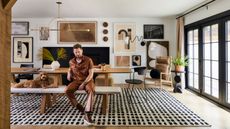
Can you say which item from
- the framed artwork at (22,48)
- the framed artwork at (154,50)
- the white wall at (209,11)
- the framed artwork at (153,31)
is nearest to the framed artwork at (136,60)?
the framed artwork at (154,50)

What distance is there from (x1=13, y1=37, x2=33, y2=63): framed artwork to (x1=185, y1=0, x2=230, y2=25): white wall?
17.2 feet

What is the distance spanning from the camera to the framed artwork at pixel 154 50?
24.0 ft

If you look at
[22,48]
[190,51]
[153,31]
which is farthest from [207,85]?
[22,48]

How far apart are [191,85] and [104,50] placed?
3028 mm

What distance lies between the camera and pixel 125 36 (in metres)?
7.36

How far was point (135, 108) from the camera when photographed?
4.20 m

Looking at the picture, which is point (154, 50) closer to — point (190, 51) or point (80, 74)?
point (190, 51)

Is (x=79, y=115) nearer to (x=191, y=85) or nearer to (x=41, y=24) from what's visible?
(x=191, y=85)

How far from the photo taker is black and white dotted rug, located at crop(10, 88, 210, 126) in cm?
336

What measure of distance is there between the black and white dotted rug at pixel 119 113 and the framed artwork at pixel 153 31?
285 cm

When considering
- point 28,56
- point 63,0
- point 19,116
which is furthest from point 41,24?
point 19,116

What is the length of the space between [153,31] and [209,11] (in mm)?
2556

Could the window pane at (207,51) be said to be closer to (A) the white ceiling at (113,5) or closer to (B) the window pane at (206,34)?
(B) the window pane at (206,34)

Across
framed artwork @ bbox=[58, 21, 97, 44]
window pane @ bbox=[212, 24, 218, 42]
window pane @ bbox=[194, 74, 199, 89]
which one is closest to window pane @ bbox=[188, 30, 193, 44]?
window pane @ bbox=[194, 74, 199, 89]
